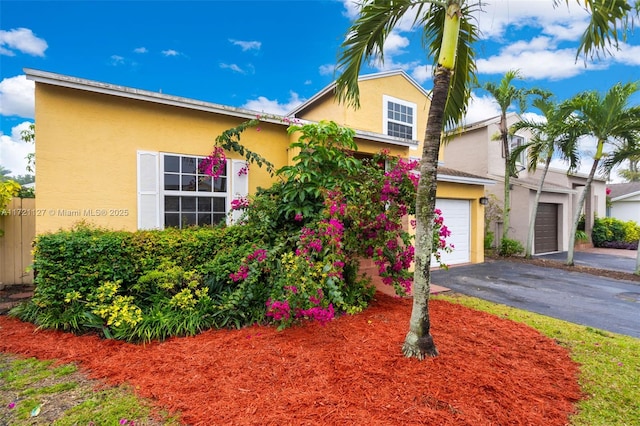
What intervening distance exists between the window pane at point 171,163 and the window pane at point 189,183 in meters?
0.22

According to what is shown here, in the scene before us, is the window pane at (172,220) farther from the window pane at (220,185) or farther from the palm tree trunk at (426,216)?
the palm tree trunk at (426,216)

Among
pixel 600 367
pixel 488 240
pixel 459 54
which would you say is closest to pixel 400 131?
pixel 488 240

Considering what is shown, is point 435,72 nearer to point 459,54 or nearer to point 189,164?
point 459,54

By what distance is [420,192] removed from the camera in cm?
314

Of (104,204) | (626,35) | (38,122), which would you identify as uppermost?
(626,35)

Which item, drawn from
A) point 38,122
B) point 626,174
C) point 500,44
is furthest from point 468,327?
point 626,174

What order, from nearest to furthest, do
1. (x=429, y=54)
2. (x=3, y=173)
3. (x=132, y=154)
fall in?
(x=429, y=54) < (x=132, y=154) < (x=3, y=173)

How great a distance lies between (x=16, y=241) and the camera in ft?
21.6

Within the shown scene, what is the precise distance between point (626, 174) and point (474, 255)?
1799 inches

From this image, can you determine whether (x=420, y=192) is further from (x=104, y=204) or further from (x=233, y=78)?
(x=233, y=78)

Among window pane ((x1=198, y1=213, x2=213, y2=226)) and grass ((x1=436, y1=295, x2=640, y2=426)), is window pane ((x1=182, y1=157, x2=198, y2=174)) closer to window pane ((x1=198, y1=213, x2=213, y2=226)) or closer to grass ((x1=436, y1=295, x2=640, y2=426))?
window pane ((x1=198, y1=213, x2=213, y2=226))

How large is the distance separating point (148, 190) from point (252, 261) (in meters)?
2.89

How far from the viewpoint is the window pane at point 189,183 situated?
6.22 metres

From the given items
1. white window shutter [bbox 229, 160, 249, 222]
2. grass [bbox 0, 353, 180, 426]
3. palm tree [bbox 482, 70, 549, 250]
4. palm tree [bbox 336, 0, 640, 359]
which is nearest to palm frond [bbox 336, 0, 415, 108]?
palm tree [bbox 336, 0, 640, 359]
